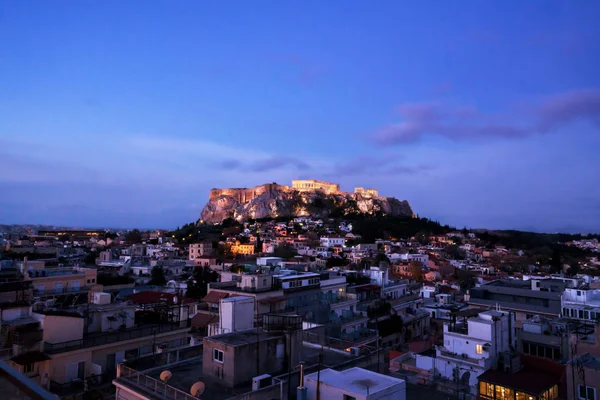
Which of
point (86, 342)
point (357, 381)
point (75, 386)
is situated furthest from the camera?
point (86, 342)

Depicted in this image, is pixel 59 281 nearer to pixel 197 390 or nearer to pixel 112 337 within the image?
pixel 112 337

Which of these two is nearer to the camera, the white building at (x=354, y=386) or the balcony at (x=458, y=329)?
the white building at (x=354, y=386)

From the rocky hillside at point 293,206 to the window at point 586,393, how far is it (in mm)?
108421

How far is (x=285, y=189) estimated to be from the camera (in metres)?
133

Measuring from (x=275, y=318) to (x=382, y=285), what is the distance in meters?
20.5

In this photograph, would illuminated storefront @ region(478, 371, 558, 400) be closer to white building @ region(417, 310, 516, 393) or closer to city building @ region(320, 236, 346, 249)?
white building @ region(417, 310, 516, 393)

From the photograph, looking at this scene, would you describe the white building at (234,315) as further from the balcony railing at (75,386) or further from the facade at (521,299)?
the facade at (521,299)

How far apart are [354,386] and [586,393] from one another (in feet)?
25.2

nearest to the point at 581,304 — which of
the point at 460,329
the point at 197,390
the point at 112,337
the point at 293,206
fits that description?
the point at 460,329

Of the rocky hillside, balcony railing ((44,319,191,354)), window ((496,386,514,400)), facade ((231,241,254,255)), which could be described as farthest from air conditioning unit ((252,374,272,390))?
the rocky hillside

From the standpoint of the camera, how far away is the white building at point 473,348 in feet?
46.8

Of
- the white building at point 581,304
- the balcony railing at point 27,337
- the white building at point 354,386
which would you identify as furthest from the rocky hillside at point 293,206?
the white building at point 354,386

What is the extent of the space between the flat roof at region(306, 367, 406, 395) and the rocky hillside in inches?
4428

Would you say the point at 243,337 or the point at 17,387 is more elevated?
the point at 17,387
